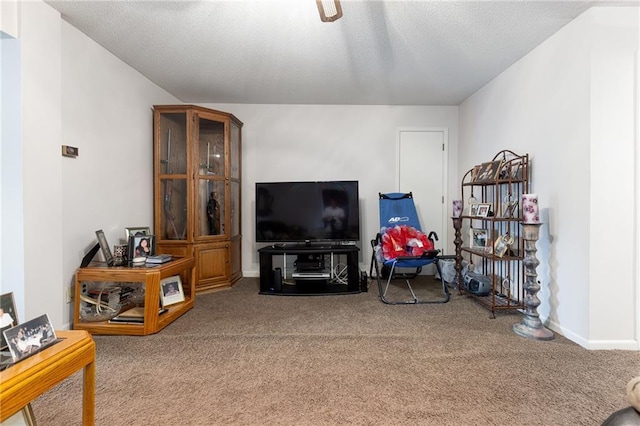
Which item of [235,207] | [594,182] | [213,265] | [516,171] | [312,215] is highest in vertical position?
[516,171]

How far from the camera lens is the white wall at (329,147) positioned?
3.83 m

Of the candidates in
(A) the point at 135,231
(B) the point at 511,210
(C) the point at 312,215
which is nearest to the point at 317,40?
(C) the point at 312,215

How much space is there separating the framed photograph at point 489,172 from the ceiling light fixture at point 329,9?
190 cm

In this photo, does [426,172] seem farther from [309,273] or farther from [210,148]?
[210,148]

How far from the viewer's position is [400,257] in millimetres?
2863

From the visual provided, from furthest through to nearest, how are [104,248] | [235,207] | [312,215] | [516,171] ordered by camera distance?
[235,207] < [312,215] < [516,171] < [104,248]

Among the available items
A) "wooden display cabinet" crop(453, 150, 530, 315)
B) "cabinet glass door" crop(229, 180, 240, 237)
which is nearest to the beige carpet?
"wooden display cabinet" crop(453, 150, 530, 315)

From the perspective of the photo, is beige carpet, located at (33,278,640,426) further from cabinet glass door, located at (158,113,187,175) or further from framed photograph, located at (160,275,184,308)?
cabinet glass door, located at (158,113,187,175)

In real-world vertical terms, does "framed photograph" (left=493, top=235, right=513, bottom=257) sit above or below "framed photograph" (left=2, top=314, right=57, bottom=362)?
above

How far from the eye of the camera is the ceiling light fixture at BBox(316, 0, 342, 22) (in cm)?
151

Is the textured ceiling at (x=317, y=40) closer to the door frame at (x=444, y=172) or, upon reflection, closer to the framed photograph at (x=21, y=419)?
the door frame at (x=444, y=172)

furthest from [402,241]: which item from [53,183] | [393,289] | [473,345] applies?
[53,183]

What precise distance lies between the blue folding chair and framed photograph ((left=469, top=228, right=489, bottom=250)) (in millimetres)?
366

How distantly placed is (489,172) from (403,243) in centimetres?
109
